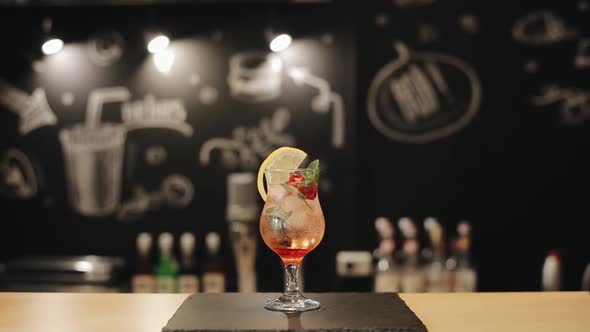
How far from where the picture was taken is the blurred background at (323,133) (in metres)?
3.67

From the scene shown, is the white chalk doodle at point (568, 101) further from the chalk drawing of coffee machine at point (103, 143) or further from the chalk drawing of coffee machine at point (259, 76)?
the chalk drawing of coffee machine at point (103, 143)

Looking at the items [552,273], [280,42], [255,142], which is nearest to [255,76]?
[280,42]

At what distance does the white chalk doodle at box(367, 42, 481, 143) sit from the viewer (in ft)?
12.2

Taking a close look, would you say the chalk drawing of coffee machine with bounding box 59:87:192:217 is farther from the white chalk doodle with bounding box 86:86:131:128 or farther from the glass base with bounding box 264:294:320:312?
the glass base with bounding box 264:294:320:312

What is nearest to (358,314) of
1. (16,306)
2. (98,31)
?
(16,306)

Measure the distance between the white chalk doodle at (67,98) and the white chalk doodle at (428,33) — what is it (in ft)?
5.77

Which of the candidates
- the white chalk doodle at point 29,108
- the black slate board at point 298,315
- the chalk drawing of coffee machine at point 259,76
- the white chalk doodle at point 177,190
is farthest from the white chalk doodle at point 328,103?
the black slate board at point 298,315

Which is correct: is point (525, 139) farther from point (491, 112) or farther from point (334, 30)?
point (334, 30)

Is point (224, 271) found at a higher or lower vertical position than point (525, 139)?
lower

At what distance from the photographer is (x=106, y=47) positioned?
12.4 feet

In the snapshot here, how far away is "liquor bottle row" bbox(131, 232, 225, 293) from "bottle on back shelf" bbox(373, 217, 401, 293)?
29.2 inches

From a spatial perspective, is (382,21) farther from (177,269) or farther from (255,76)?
(177,269)

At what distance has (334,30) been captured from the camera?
3.67 meters

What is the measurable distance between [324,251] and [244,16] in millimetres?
1214
